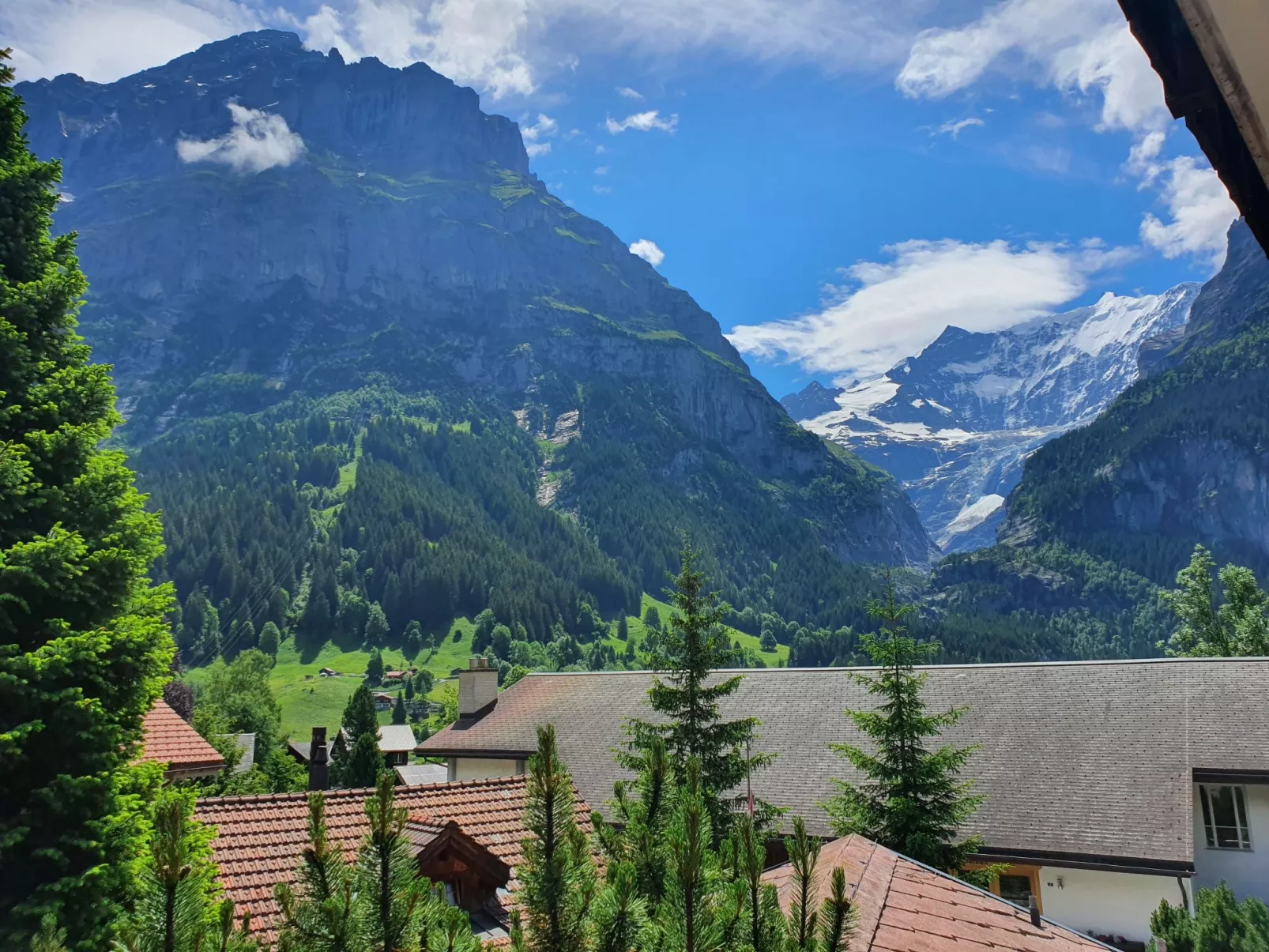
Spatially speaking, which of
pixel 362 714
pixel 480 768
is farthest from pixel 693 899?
pixel 362 714

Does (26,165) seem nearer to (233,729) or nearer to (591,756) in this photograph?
(591,756)

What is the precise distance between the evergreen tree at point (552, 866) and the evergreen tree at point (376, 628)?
167m

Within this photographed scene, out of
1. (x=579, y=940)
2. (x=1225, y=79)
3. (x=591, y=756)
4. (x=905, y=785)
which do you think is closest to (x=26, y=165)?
(x=579, y=940)

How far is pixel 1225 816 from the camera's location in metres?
20.5

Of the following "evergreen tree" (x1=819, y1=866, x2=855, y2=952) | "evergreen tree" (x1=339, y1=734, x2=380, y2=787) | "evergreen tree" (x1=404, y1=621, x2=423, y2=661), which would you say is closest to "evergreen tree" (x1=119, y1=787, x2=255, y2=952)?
"evergreen tree" (x1=819, y1=866, x2=855, y2=952)

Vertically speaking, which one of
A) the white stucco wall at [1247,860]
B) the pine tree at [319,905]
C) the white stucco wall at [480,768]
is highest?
the pine tree at [319,905]

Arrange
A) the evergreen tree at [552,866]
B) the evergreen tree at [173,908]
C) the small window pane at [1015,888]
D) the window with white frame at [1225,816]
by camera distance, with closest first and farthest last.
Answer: the evergreen tree at [173,908]
the evergreen tree at [552,866]
the window with white frame at [1225,816]
the small window pane at [1015,888]

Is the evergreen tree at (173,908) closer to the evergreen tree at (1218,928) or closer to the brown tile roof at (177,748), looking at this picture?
the brown tile roof at (177,748)

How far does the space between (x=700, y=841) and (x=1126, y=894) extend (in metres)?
20.1

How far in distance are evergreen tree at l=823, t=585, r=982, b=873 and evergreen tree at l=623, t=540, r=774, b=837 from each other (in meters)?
2.21

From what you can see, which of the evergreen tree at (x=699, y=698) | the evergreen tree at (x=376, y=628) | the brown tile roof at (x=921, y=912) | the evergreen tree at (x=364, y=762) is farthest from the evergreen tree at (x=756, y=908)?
the evergreen tree at (x=376, y=628)

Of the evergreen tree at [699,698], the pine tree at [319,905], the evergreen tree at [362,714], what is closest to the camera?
the pine tree at [319,905]

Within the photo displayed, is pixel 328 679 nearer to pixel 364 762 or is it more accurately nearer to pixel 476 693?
pixel 364 762

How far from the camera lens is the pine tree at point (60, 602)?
827 centimetres
